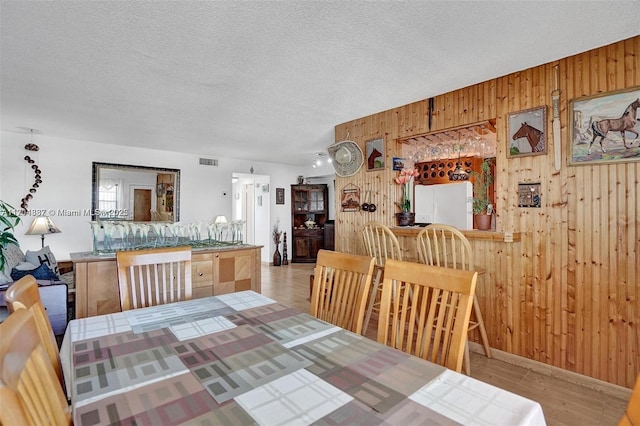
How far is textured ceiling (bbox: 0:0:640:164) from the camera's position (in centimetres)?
180

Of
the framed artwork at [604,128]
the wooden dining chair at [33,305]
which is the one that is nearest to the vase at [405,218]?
the framed artwork at [604,128]

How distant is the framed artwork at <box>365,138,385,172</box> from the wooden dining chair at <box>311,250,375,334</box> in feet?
7.53

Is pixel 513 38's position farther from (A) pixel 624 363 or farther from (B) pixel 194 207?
(B) pixel 194 207

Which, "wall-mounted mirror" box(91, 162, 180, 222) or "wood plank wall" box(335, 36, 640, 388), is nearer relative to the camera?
"wood plank wall" box(335, 36, 640, 388)

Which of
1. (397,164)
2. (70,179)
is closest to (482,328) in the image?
(397,164)

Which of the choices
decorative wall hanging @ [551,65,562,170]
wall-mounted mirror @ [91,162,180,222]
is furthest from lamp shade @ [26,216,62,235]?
decorative wall hanging @ [551,65,562,170]

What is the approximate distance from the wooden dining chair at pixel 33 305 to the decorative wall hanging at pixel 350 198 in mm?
3283

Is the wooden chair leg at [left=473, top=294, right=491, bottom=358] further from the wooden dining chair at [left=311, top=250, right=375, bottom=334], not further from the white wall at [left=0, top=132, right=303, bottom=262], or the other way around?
the white wall at [left=0, top=132, right=303, bottom=262]

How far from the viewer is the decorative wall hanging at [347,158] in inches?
157

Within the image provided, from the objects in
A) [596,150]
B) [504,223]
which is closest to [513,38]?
[596,150]

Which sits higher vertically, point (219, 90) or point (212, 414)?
point (219, 90)

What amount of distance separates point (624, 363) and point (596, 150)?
4.89 feet

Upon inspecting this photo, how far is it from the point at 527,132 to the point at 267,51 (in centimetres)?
219

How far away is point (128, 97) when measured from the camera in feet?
10.3
